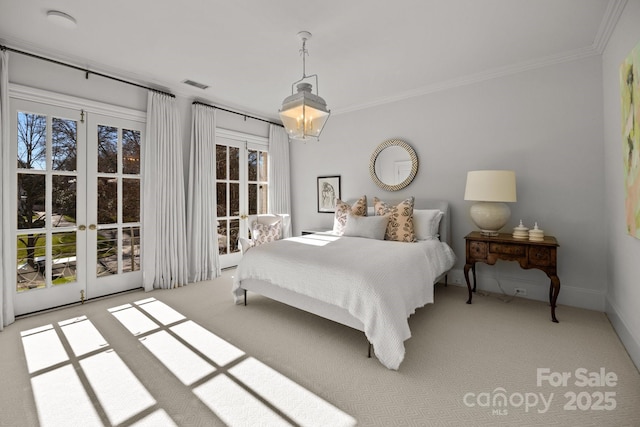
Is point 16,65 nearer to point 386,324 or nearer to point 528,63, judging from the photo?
point 386,324

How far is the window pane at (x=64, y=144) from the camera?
10.3 feet

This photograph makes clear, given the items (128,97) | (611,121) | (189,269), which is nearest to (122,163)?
(128,97)

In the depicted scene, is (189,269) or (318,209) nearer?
(189,269)

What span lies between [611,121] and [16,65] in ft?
18.6

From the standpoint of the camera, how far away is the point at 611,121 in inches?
105

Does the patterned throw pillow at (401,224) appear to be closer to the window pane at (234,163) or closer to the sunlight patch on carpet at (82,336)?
the window pane at (234,163)

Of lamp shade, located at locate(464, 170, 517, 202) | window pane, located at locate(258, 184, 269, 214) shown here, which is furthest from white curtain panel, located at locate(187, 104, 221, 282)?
lamp shade, located at locate(464, 170, 517, 202)

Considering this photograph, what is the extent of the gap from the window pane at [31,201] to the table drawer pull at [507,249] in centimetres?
475

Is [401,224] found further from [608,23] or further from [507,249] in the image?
[608,23]

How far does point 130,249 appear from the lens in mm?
3723

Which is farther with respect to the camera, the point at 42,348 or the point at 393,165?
the point at 393,165

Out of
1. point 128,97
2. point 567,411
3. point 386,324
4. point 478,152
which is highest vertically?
point 128,97

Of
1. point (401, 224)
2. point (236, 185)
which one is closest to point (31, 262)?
point (236, 185)

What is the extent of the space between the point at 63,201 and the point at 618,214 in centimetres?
541
